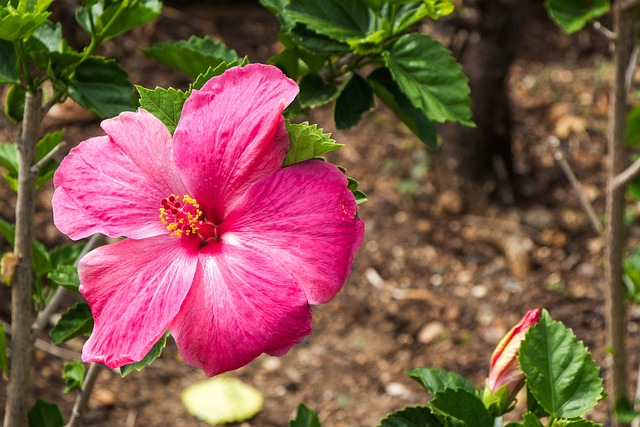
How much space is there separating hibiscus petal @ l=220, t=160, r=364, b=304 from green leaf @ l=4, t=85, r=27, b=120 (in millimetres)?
506

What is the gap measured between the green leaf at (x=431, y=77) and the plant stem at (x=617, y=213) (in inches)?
23.8

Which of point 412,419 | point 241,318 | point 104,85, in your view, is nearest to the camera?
point 241,318

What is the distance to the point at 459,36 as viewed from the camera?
304 cm

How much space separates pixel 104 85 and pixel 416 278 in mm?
2160

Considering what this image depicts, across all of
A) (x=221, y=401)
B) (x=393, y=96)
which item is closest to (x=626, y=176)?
(x=393, y=96)

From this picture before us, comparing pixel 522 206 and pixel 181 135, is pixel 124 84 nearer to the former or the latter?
pixel 181 135

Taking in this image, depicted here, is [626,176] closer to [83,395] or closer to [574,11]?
[574,11]

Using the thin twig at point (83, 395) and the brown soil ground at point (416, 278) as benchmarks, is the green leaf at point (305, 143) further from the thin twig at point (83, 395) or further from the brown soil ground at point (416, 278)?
the brown soil ground at point (416, 278)

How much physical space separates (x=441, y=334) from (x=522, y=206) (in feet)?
2.54

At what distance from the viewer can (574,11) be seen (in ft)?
5.37

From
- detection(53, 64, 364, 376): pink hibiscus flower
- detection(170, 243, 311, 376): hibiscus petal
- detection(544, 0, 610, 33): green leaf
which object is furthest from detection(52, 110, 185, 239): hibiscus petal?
detection(544, 0, 610, 33): green leaf

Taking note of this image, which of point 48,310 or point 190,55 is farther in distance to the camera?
point 48,310

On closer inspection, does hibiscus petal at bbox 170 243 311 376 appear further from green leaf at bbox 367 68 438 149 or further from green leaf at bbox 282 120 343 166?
green leaf at bbox 367 68 438 149

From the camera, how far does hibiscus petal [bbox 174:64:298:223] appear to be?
32.2 inches
